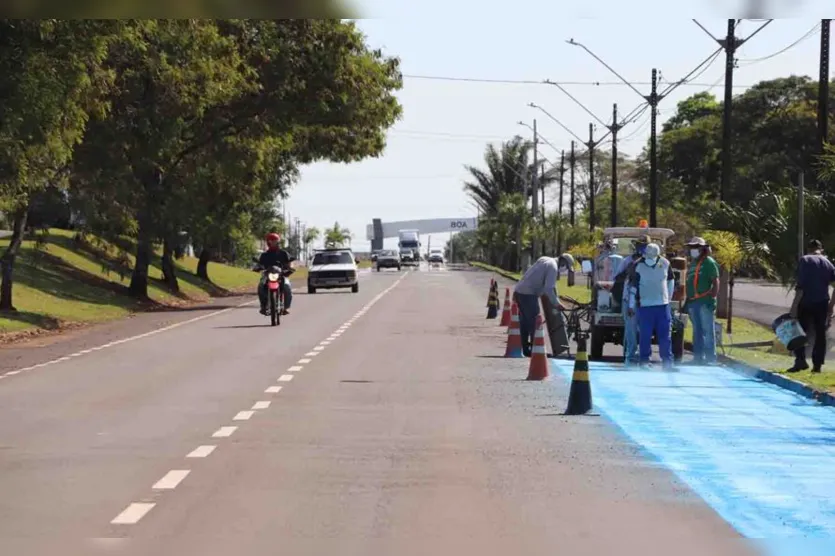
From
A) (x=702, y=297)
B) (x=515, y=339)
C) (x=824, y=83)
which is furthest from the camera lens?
(x=824, y=83)

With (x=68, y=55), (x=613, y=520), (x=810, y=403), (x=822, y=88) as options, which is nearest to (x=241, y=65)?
(x=68, y=55)

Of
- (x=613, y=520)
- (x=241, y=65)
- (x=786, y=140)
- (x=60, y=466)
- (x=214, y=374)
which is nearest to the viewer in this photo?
(x=613, y=520)

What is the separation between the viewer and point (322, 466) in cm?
1141

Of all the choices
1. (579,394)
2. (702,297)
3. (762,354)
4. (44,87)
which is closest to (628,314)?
(702,297)

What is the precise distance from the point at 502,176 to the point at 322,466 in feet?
330

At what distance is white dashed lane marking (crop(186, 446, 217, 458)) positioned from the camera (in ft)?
39.3

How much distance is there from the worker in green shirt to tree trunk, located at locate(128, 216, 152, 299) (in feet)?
83.7

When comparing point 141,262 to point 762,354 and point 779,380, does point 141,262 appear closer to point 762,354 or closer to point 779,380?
point 762,354

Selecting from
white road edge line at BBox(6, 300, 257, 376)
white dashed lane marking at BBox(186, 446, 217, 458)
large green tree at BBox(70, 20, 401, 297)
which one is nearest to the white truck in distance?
large green tree at BBox(70, 20, 401, 297)

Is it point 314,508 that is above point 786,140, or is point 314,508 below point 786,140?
below

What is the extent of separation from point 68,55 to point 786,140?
63314mm

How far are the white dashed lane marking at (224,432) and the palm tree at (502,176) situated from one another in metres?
90.1

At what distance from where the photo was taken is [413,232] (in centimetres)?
14662

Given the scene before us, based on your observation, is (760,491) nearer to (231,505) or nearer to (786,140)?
(231,505)
